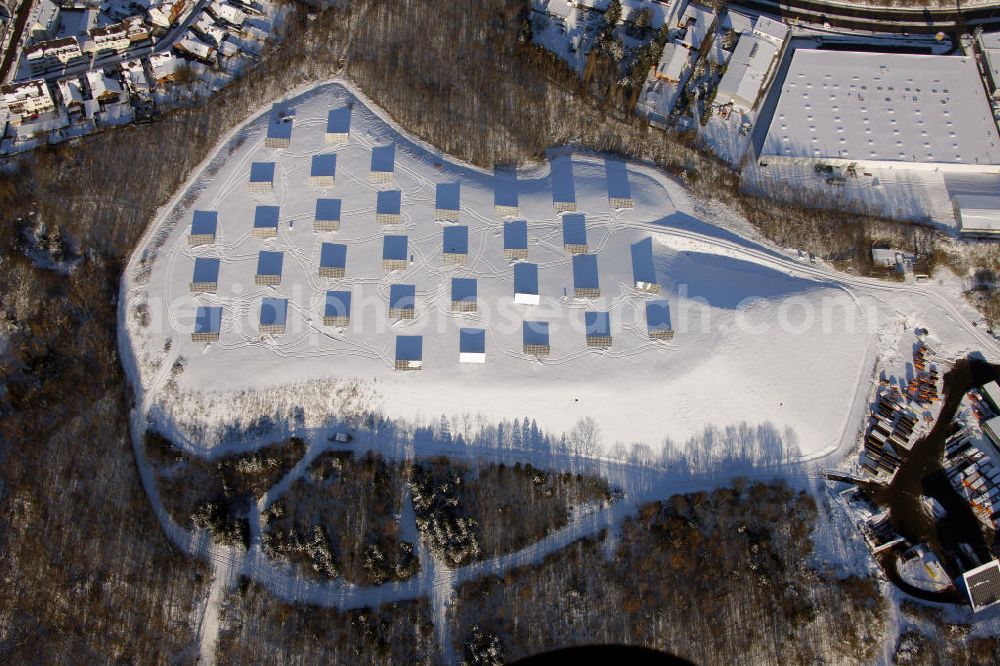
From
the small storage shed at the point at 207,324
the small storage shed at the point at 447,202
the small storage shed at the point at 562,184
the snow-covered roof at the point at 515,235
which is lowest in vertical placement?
the small storage shed at the point at 207,324

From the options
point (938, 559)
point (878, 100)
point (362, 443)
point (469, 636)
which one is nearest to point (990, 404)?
point (938, 559)

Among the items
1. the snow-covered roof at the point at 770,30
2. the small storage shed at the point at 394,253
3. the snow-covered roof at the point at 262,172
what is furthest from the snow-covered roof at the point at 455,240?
the snow-covered roof at the point at 770,30

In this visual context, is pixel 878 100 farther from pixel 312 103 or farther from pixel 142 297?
pixel 142 297

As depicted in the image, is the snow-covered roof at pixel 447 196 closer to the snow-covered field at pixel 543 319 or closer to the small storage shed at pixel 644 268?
the snow-covered field at pixel 543 319

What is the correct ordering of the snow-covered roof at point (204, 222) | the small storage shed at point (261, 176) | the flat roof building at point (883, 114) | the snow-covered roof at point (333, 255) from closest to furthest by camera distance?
1. the snow-covered roof at point (333, 255)
2. the snow-covered roof at point (204, 222)
3. the small storage shed at point (261, 176)
4. the flat roof building at point (883, 114)

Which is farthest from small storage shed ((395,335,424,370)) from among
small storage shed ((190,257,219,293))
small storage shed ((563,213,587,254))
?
small storage shed ((190,257,219,293))

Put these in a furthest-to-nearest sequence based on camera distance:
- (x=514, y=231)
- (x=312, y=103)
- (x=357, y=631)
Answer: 1. (x=312, y=103)
2. (x=514, y=231)
3. (x=357, y=631)

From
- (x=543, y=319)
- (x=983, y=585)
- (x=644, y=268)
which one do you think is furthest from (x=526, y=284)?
(x=983, y=585)
